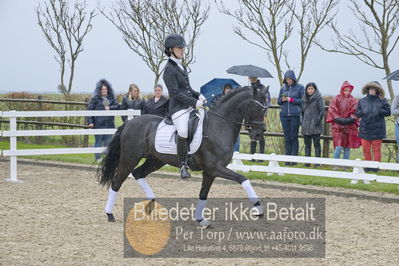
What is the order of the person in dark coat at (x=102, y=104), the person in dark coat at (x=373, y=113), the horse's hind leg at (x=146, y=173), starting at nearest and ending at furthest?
the horse's hind leg at (x=146, y=173), the person in dark coat at (x=373, y=113), the person in dark coat at (x=102, y=104)

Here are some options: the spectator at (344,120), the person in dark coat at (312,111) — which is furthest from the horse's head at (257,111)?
the person in dark coat at (312,111)

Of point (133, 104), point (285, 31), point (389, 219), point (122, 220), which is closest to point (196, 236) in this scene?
point (122, 220)

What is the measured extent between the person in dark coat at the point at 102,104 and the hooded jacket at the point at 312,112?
180 inches

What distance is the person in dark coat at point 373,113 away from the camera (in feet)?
40.3

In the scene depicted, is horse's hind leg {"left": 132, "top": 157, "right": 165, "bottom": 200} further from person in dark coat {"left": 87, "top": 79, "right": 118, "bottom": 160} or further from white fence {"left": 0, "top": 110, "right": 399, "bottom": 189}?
person in dark coat {"left": 87, "top": 79, "right": 118, "bottom": 160}

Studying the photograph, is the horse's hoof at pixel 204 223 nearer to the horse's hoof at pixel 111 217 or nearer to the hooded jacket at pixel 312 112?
the horse's hoof at pixel 111 217

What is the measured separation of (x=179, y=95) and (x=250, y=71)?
5917mm

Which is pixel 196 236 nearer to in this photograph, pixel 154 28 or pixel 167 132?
pixel 167 132


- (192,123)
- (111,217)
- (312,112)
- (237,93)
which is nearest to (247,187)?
(192,123)

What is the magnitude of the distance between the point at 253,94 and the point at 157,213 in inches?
91.7

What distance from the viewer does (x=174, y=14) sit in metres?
23.0

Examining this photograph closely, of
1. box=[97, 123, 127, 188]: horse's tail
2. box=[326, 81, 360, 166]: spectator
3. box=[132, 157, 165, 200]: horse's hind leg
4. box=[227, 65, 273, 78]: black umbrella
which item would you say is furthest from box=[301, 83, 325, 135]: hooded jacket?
box=[97, 123, 127, 188]: horse's tail

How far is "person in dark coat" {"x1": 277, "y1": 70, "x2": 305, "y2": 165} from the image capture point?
13.7 m

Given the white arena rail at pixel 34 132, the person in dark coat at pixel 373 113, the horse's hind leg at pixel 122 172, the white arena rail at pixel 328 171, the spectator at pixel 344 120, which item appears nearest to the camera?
the horse's hind leg at pixel 122 172
